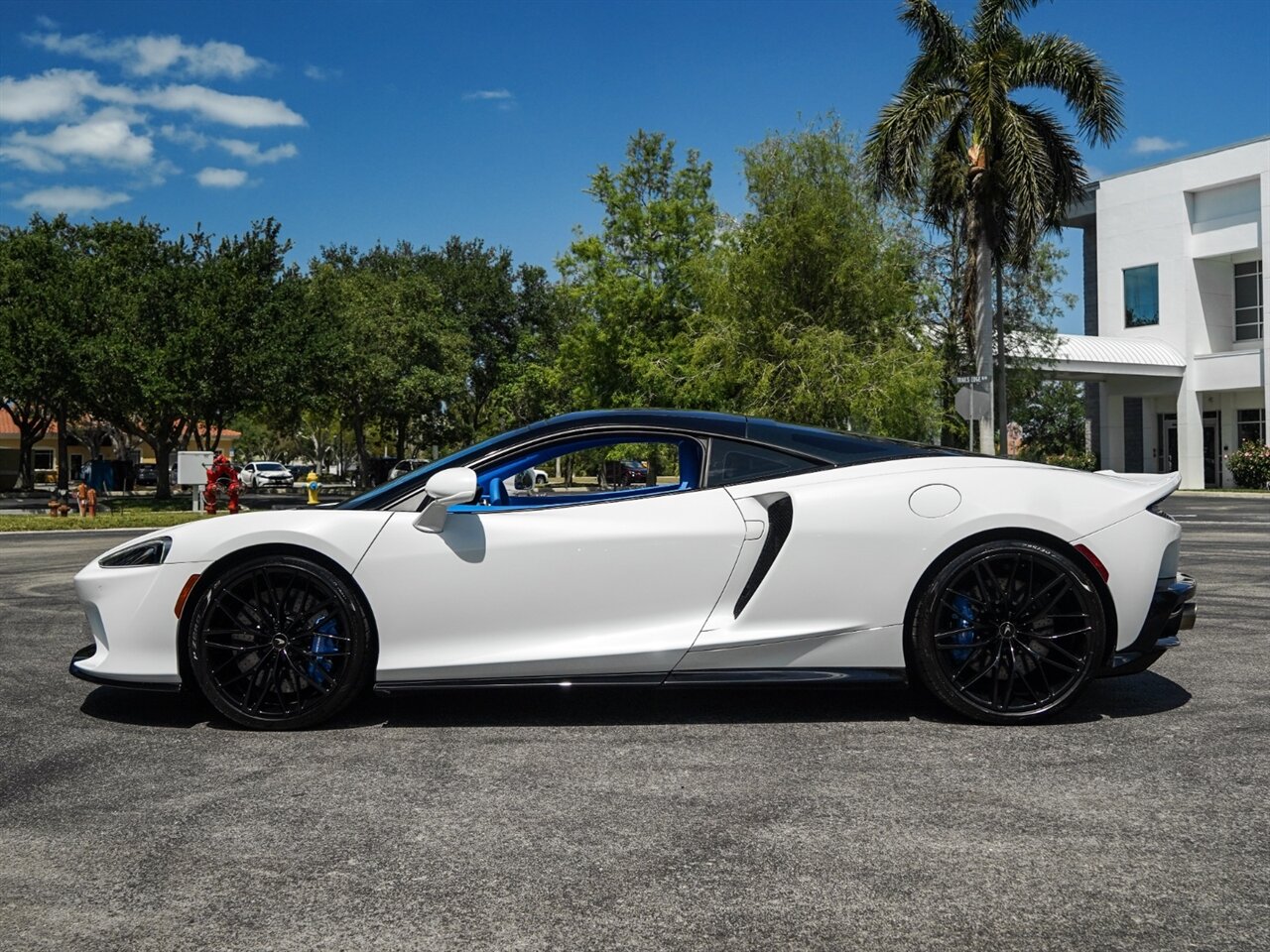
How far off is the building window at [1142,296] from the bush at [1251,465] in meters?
6.22

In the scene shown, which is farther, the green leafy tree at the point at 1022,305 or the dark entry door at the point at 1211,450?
the dark entry door at the point at 1211,450

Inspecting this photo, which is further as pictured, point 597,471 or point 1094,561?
point 597,471

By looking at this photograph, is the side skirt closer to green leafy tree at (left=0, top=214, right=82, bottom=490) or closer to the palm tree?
the palm tree

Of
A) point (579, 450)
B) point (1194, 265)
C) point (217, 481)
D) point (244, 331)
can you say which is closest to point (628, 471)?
point (579, 450)

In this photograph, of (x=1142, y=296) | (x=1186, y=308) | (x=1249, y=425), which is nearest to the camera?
(x=1249, y=425)

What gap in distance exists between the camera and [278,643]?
454 cm

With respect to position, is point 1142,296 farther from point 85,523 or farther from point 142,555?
point 142,555

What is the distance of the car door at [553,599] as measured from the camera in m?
4.49

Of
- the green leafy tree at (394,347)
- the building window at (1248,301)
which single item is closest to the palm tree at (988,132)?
the building window at (1248,301)

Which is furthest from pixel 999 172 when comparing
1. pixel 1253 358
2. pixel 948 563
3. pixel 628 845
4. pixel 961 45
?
pixel 628 845

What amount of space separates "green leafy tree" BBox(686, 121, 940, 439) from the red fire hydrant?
450 inches

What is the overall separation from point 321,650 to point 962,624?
8.28 feet

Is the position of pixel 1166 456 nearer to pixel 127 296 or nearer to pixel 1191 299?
pixel 1191 299

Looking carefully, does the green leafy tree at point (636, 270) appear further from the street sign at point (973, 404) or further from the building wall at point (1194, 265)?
the building wall at point (1194, 265)
